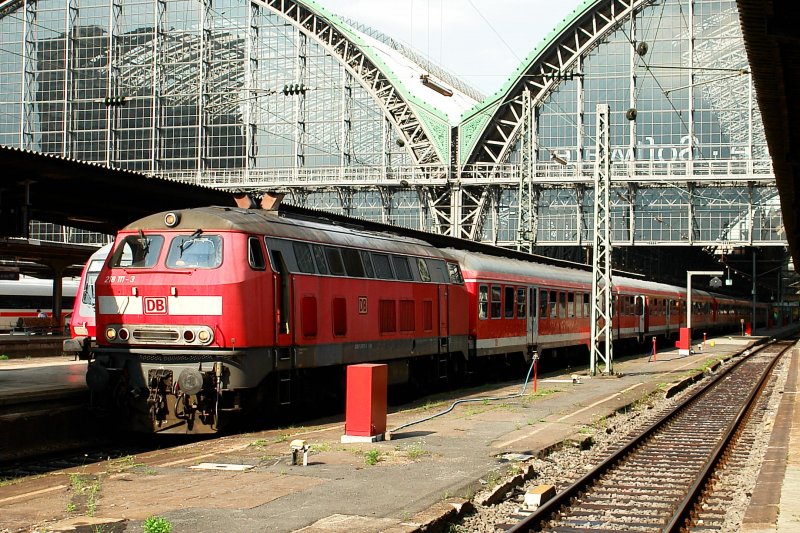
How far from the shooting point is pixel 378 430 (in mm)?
16234

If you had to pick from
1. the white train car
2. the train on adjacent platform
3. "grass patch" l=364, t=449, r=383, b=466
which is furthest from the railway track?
the white train car

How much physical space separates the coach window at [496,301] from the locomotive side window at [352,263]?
30.5ft

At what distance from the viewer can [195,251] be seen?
1736 centimetres

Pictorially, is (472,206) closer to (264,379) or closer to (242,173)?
(242,173)

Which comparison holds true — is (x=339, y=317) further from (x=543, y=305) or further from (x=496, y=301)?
(x=543, y=305)

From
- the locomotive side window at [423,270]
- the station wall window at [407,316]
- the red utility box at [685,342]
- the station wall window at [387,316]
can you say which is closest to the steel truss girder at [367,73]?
the red utility box at [685,342]

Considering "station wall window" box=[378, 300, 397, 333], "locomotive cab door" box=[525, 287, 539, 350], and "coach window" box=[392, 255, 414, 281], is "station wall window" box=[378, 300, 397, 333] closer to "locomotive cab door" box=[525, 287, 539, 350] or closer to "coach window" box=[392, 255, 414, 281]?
"coach window" box=[392, 255, 414, 281]

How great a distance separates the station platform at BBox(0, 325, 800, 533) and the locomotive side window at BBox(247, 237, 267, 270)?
9.57 feet

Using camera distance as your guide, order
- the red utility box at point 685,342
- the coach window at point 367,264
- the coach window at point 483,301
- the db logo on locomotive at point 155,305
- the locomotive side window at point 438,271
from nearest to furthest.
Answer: the db logo on locomotive at point 155,305, the coach window at point 367,264, the locomotive side window at point 438,271, the coach window at point 483,301, the red utility box at point 685,342

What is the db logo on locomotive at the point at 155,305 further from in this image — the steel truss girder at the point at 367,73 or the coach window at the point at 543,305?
the steel truss girder at the point at 367,73

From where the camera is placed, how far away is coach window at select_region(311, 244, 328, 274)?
1930 centimetres

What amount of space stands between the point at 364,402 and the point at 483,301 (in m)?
13.5

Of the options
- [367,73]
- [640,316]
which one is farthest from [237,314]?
[367,73]

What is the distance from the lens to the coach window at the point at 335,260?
65.0 ft
